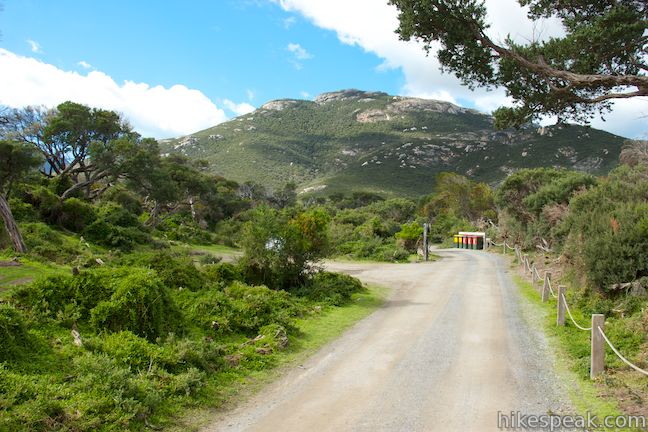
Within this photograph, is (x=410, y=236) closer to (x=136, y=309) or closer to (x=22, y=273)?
(x=22, y=273)

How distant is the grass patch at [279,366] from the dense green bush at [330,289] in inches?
19.5

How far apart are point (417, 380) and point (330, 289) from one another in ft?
28.7

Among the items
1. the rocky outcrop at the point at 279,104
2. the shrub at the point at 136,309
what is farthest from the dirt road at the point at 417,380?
the rocky outcrop at the point at 279,104

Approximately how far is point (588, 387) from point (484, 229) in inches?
2293

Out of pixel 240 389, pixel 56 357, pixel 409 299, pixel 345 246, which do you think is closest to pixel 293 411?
pixel 240 389

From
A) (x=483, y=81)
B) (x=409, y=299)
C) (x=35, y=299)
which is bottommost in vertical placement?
(x=409, y=299)

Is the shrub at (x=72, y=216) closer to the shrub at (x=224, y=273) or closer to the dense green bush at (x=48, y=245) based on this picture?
the dense green bush at (x=48, y=245)

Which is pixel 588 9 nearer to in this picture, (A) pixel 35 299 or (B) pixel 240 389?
(B) pixel 240 389

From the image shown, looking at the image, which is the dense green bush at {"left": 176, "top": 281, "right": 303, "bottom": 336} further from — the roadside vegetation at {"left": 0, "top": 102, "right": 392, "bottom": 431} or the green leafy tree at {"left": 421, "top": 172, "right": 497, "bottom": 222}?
the green leafy tree at {"left": 421, "top": 172, "right": 497, "bottom": 222}

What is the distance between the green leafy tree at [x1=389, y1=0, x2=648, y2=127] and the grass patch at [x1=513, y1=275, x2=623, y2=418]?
551cm

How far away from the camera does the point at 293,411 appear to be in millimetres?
6633

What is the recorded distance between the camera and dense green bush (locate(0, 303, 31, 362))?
22.2ft

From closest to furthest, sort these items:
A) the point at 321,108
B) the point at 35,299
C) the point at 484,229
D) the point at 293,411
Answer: the point at 293,411, the point at 35,299, the point at 484,229, the point at 321,108

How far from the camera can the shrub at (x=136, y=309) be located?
8.98m
